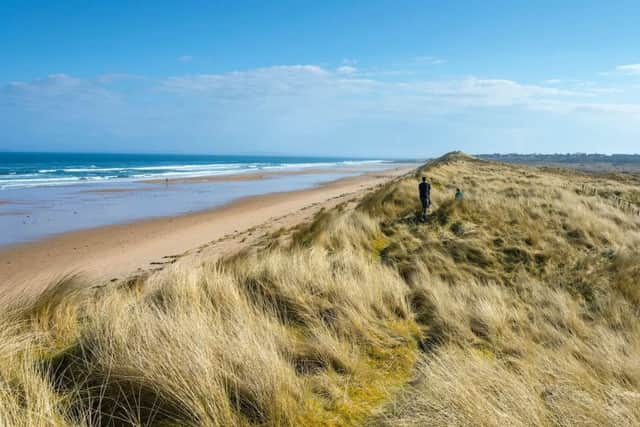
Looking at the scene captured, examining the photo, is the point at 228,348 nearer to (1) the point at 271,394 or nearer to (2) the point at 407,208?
(1) the point at 271,394

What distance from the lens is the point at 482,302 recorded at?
17.6 ft

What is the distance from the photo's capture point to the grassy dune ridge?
273cm

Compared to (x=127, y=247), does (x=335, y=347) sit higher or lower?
higher

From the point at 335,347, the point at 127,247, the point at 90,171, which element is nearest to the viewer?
the point at 335,347

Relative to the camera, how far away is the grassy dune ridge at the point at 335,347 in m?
2.73

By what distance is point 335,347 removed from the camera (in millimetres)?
3873

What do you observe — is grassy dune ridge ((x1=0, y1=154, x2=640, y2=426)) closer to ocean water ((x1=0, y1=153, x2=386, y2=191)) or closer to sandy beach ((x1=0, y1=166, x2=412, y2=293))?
sandy beach ((x1=0, y1=166, x2=412, y2=293))

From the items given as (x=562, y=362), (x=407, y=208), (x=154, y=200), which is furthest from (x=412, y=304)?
(x=154, y=200)

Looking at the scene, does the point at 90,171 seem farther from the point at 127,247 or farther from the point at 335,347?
the point at 335,347

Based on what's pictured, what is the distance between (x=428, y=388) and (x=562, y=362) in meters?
Answer: 1.56

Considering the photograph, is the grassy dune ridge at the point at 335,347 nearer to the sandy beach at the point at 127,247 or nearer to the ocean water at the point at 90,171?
the sandy beach at the point at 127,247

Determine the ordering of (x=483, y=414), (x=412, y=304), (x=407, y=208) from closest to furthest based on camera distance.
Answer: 1. (x=483, y=414)
2. (x=412, y=304)
3. (x=407, y=208)

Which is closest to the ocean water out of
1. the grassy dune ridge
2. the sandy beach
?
the sandy beach

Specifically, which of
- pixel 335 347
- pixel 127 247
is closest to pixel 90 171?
pixel 127 247
